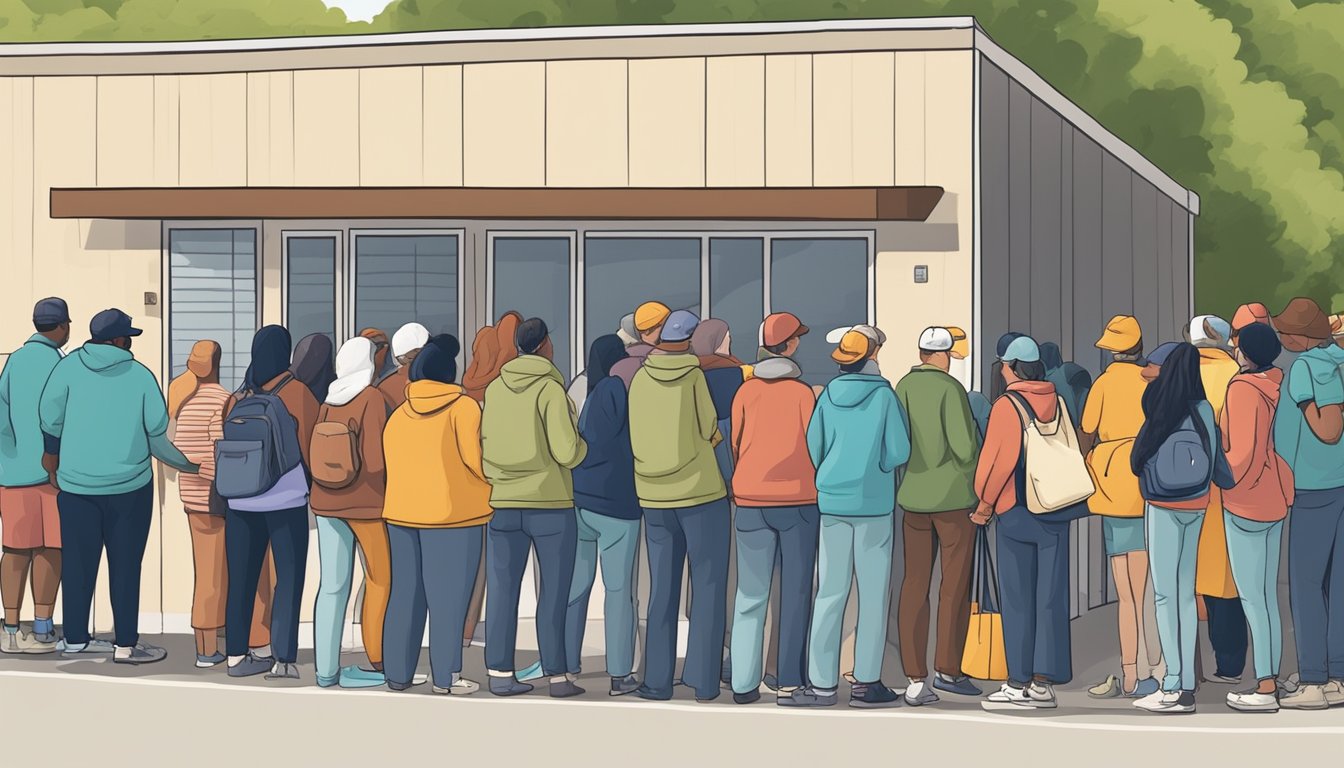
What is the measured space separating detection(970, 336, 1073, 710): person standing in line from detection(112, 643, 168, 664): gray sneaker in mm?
4719

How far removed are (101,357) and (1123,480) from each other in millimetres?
5551

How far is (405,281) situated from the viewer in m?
12.0

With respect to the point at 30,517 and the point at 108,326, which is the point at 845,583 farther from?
the point at 30,517

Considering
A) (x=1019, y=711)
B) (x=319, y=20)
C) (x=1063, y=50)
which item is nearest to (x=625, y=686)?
(x=1019, y=711)

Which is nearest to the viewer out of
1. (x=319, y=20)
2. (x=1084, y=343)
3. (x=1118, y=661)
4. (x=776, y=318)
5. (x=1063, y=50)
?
(x=776, y=318)

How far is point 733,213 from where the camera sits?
11.4 metres

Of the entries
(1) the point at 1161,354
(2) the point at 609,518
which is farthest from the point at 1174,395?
(2) the point at 609,518

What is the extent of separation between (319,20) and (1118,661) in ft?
112

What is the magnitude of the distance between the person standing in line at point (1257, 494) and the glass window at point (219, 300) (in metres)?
6.41

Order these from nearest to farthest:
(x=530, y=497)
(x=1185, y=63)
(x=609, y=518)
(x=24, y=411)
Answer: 1. (x=530, y=497)
2. (x=609, y=518)
3. (x=24, y=411)
4. (x=1185, y=63)

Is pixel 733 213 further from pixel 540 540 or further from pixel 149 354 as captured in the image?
pixel 149 354

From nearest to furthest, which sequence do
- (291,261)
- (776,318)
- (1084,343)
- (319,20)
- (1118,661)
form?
(776,318), (1118,661), (291,261), (1084,343), (319,20)

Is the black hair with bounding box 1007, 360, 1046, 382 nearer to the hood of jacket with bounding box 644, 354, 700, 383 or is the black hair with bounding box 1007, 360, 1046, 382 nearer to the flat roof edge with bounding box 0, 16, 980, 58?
the hood of jacket with bounding box 644, 354, 700, 383

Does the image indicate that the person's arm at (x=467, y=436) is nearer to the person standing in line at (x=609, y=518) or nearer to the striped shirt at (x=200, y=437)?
the person standing in line at (x=609, y=518)
